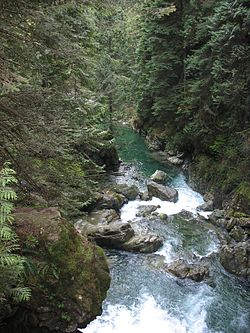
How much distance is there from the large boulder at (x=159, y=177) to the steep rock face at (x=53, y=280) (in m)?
13.4

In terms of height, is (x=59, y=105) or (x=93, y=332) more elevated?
(x=59, y=105)

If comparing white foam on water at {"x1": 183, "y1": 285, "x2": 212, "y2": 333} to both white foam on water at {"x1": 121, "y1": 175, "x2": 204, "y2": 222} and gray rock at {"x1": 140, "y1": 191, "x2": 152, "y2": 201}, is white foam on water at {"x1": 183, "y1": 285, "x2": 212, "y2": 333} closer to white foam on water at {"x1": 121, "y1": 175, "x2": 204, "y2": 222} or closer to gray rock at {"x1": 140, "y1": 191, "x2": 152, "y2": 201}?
white foam on water at {"x1": 121, "y1": 175, "x2": 204, "y2": 222}

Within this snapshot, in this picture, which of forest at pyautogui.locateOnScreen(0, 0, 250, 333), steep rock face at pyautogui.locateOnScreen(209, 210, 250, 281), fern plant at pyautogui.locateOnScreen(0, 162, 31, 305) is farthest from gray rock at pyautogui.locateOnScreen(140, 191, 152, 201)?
fern plant at pyautogui.locateOnScreen(0, 162, 31, 305)

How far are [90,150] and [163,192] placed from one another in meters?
5.30

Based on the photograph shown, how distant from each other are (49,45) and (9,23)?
0.78 m

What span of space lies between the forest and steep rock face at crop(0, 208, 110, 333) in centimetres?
2

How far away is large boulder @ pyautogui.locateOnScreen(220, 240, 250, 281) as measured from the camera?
38.4 feet

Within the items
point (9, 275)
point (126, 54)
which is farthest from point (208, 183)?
point (126, 54)

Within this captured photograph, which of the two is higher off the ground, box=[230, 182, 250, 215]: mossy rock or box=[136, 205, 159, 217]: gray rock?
box=[230, 182, 250, 215]: mossy rock

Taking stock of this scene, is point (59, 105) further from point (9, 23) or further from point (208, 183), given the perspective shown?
point (208, 183)

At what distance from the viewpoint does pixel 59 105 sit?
299 inches

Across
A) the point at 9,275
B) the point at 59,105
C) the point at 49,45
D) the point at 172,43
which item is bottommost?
the point at 9,275

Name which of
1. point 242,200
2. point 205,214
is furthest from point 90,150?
point 242,200

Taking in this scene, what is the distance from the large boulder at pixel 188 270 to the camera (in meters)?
11.4
